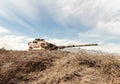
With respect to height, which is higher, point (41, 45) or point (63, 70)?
point (41, 45)

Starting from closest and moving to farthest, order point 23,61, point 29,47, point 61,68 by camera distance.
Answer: point 61,68 → point 23,61 → point 29,47

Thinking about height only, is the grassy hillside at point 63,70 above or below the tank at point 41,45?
below

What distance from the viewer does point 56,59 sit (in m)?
12.8

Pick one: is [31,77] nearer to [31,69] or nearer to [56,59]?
[31,69]

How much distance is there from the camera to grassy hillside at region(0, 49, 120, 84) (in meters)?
9.94

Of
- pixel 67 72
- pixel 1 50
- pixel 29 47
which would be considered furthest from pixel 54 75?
pixel 29 47

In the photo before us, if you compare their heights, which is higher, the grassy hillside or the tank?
the tank

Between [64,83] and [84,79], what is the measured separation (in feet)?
2.72

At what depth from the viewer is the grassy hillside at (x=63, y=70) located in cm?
994

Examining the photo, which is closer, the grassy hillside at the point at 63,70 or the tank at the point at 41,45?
the grassy hillside at the point at 63,70

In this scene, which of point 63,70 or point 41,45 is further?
point 41,45

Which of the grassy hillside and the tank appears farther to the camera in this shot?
the tank

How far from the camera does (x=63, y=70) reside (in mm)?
10938

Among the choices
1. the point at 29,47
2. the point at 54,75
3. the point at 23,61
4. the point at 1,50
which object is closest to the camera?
the point at 54,75
